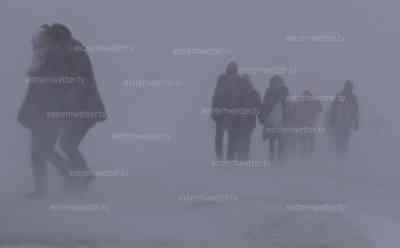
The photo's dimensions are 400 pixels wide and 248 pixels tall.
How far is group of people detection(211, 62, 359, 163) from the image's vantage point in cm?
378

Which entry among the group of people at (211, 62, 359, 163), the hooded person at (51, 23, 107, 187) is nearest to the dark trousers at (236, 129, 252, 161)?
the group of people at (211, 62, 359, 163)

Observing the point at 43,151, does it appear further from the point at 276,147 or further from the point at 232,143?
the point at 276,147

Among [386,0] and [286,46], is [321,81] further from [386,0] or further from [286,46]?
[386,0]

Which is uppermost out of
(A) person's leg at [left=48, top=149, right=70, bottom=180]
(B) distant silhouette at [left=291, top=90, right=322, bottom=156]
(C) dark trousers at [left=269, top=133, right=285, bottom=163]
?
(B) distant silhouette at [left=291, top=90, right=322, bottom=156]

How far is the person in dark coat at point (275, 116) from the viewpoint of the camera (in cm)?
377

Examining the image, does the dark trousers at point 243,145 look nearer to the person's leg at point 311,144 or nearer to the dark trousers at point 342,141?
the person's leg at point 311,144

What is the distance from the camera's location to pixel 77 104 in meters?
3.71

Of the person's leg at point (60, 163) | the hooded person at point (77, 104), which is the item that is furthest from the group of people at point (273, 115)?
the person's leg at point (60, 163)

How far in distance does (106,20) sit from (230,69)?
781 millimetres

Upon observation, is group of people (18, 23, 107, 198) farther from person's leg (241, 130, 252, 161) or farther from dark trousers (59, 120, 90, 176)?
person's leg (241, 130, 252, 161)

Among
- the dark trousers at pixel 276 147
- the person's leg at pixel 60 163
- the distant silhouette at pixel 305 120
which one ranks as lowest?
the person's leg at pixel 60 163

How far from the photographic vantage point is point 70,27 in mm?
3721

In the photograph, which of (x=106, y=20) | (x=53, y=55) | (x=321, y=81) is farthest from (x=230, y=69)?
(x=53, y=55)

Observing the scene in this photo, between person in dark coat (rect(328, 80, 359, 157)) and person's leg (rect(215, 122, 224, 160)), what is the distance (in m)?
0.65
